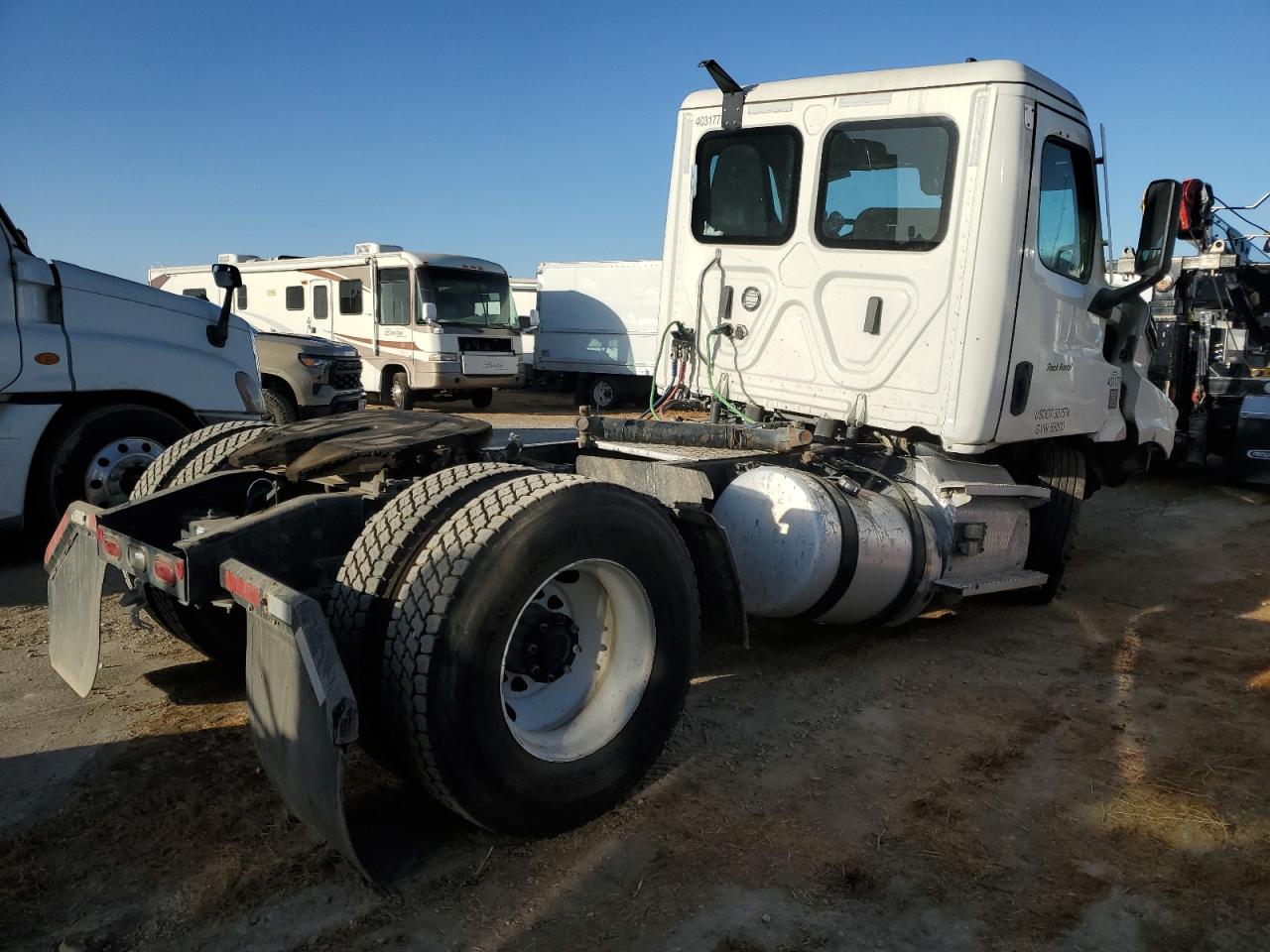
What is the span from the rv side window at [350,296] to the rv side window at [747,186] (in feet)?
44.4

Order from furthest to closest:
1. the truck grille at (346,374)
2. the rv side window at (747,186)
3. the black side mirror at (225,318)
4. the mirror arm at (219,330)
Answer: the truck grille at (346,374) → the mirror arm at (219,330) → the black side mirror at (225,318) → the rv side window at (747,186)

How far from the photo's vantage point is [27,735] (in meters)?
3.74

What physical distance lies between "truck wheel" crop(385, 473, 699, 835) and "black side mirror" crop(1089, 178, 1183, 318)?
3374 millimetres

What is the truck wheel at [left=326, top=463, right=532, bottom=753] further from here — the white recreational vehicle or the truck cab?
the white recreational vehicle

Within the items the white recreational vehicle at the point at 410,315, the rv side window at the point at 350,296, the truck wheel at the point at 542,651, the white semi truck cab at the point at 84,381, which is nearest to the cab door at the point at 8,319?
the white semi truck cab at the point at 84,381

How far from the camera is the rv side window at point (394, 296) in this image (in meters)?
17.6

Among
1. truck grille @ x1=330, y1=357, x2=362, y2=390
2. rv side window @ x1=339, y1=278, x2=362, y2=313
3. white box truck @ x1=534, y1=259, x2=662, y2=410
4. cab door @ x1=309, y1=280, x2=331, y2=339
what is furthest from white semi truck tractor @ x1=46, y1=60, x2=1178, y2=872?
cab door @ x1=309, y1=280, x2=331, y2=339

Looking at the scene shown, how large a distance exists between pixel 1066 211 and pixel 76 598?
504 centimetres

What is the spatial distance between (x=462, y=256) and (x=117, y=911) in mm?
16433

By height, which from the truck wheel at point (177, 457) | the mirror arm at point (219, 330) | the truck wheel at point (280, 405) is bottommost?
the truck wheel at point (280, 405)

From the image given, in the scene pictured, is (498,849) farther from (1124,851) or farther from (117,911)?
(1124,851)

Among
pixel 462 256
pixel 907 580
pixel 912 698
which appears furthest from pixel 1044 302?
pixel 462 256

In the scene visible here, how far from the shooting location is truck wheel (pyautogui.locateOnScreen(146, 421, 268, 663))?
3.95m

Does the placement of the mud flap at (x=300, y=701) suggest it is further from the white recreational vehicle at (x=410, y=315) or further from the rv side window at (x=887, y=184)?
the white recreational vehicle at (x=410, y=315)
